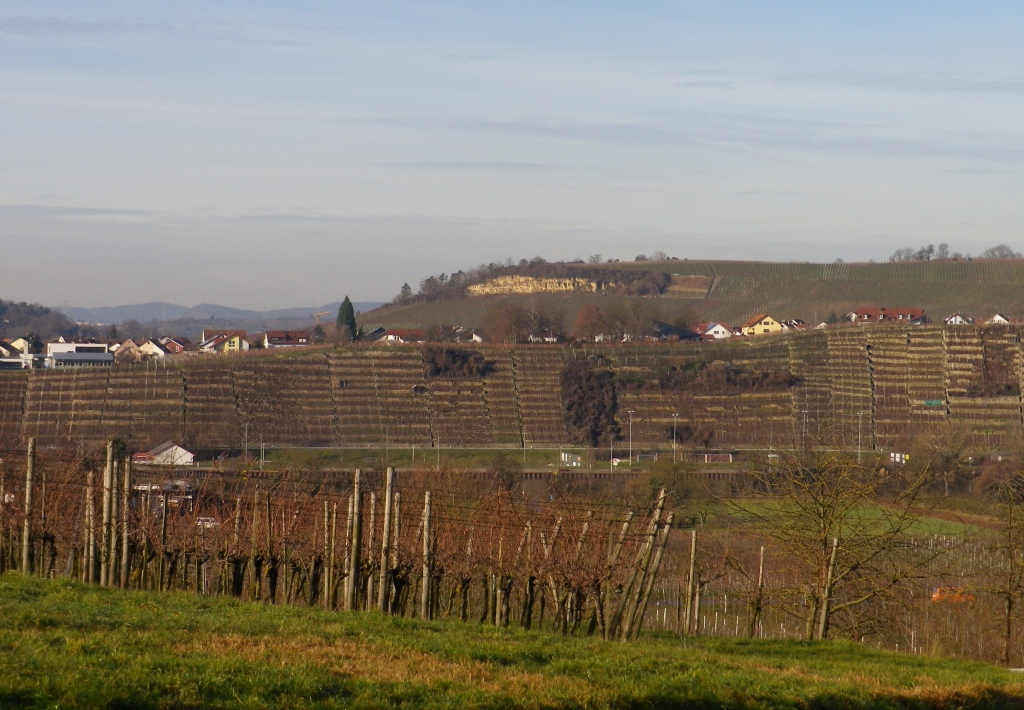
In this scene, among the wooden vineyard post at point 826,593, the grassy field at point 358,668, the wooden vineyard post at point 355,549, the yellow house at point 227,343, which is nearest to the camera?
the grassy field at point 358,668

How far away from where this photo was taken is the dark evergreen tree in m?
134

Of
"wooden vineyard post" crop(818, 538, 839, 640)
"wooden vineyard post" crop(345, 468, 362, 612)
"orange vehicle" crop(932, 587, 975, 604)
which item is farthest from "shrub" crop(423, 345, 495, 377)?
"wooden vineyard post" crop(345, 468, 362, 612)

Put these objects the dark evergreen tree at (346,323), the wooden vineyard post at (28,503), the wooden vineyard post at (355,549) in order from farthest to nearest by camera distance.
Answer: the dark evergreen tree at (346,323)
the wooden vineyard post at (28,503)
the wooden vineyard post at (355,549)

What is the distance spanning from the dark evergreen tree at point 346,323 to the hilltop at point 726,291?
52.5 feet

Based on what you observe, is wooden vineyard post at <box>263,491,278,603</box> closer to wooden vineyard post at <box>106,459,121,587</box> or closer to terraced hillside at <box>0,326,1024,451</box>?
wooden vineyard post at <box>106,459,121,587</box>

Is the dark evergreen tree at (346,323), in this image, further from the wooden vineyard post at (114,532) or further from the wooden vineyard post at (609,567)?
the wooden vineyard post at (609,567)

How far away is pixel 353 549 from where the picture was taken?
15.5m

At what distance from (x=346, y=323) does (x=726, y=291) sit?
66.8m

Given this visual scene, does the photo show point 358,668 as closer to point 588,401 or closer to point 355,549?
point 355,549

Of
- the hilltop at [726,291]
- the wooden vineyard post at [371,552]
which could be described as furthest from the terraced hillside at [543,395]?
the wooden vineyard post at [371,552]

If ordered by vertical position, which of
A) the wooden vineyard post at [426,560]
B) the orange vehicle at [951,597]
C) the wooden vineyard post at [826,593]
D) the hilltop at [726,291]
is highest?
the hilltop at [726,291]

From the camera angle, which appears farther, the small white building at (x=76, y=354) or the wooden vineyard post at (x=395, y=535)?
the small white building at (x=76, y=354)

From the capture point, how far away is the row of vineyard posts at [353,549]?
55.8 feet

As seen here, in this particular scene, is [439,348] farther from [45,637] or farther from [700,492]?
[45,637]
